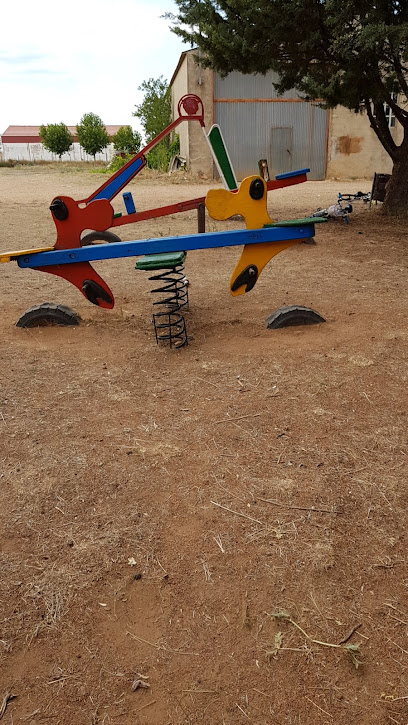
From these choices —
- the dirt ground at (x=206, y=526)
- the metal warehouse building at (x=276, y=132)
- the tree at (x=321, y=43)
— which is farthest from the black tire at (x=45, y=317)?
the metal warehouse building at (x=276, y=132)

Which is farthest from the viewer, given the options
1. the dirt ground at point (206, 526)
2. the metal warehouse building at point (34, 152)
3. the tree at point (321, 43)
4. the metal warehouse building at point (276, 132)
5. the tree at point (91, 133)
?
the metal warehouse building at point (34, 152)

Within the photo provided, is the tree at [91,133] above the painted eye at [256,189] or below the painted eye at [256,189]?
above

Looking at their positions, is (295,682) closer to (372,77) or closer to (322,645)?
(322,645)

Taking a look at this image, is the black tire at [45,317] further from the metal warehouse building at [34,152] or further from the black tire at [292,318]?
the metal warehouse building at [34,152]

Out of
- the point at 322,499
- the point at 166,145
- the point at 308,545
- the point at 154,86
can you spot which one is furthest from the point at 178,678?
the point at 154,86

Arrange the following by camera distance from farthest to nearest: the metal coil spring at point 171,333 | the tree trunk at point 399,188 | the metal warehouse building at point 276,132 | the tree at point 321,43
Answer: the metal warehouse building at point 276,132, the tree trunk at point 399,188, the tree at point 321,43, the metal coil spring at point 171,333

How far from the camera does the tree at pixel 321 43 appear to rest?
6984 millimetres

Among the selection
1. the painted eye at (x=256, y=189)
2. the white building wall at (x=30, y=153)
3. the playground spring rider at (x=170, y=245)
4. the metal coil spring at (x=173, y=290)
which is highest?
the white building wall at (x=30, y=153)

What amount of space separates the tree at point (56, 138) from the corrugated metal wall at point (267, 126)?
1105 inches

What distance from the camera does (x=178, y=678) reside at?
1.57m

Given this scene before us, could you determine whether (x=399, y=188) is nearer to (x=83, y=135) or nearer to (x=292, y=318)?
(x=292, y=318)

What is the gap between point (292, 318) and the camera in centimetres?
409

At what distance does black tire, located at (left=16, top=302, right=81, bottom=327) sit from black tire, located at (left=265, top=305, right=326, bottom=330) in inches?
60.6

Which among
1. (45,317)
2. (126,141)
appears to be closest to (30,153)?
(126,141)
